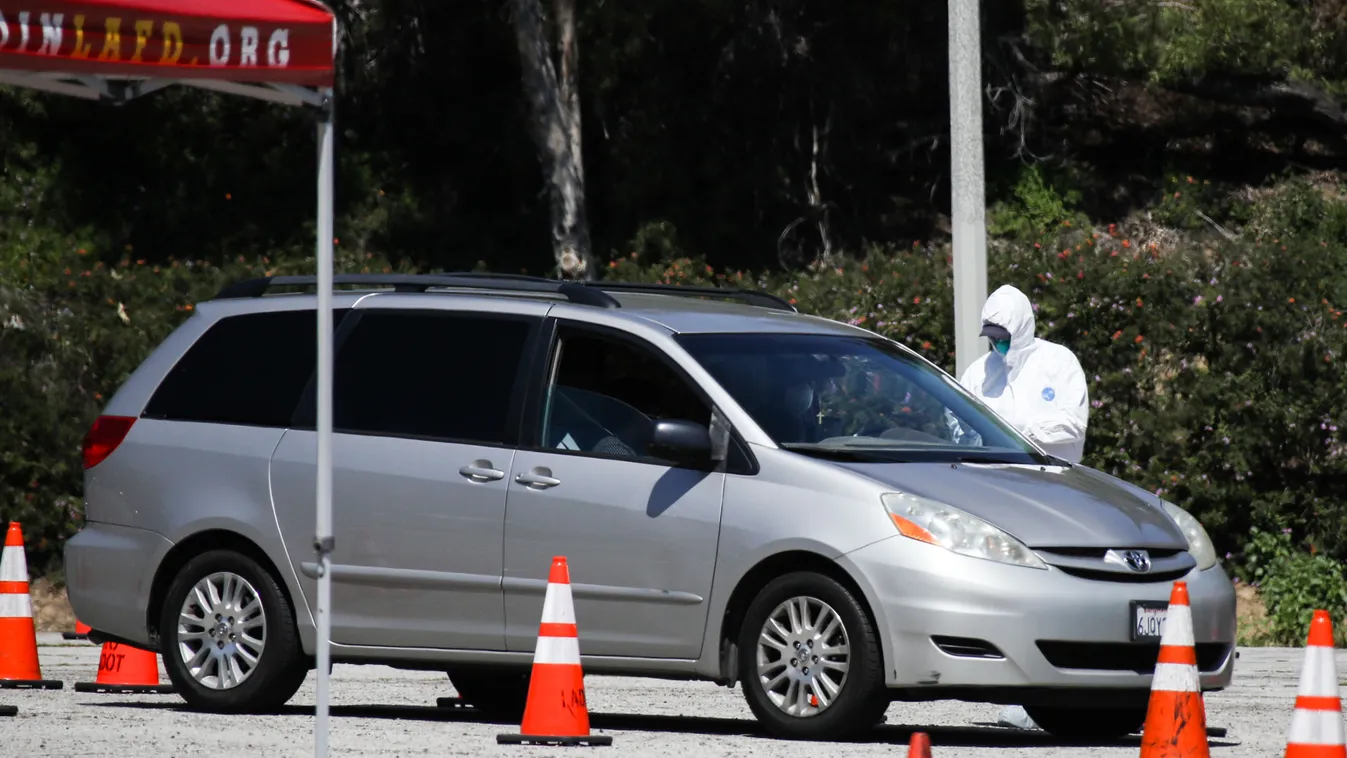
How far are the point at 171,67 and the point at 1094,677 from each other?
162 inches

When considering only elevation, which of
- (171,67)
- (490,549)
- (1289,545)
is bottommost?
(1289,545)

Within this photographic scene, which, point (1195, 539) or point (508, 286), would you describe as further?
point (508, 286)

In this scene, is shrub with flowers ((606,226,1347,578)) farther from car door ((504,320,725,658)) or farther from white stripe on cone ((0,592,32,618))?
white stripe on cone ((0,592,32,618))

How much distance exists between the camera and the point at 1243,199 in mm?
24188

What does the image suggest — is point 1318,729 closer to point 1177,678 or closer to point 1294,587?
point 1177,678

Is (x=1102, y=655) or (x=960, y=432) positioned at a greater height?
(x=960, y=432)

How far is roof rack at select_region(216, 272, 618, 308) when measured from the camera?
389 inches

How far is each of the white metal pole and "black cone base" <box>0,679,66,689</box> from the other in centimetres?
539

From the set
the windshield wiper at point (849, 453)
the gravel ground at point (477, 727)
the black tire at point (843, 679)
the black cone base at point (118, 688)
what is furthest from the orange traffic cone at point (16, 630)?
the windshield wiper at point (849, 453)

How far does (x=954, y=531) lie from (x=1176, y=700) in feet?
4.22

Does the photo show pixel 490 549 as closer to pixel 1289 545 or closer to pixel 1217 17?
pixel 1289 545

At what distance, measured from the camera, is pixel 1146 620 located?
8.61 m

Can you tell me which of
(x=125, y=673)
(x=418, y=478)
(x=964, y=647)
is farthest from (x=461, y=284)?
(x=964, y=647)

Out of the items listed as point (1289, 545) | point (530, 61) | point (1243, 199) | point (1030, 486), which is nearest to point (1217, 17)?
point (1243, 199)
